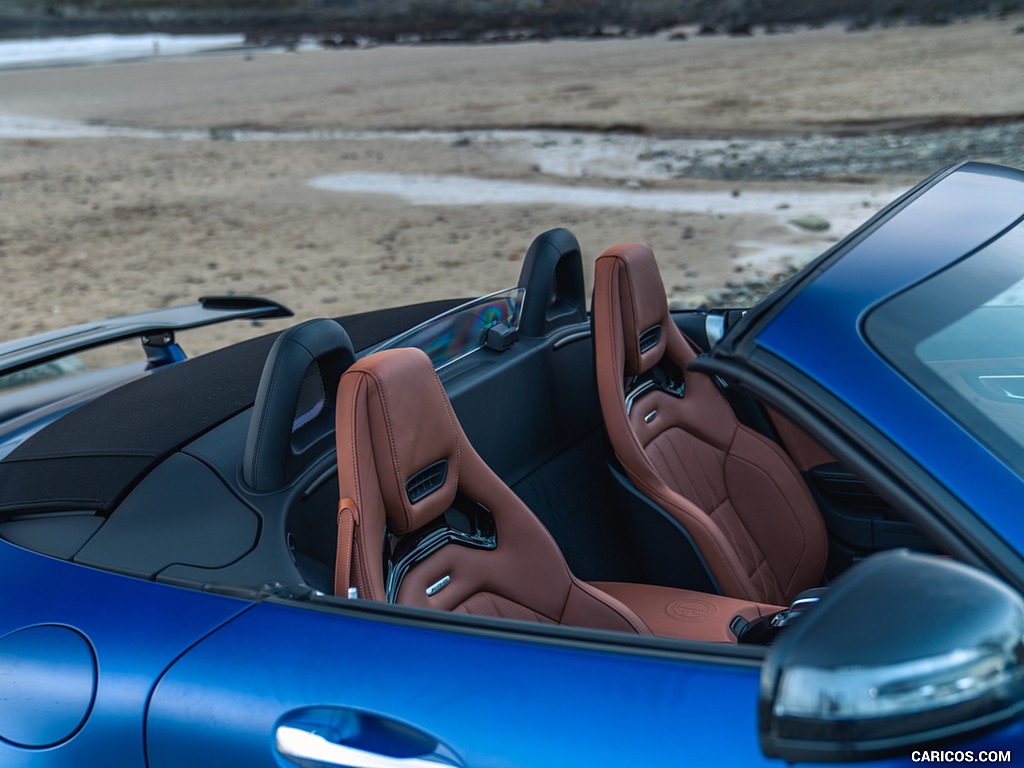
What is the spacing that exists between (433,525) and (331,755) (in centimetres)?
75

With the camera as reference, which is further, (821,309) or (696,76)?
(696,76)

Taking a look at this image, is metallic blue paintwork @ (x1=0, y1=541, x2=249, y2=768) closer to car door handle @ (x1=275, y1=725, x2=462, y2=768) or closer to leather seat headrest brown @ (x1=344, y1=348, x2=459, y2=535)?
car door handle @ (x1=275, y1=725, x2=462, y2=768)

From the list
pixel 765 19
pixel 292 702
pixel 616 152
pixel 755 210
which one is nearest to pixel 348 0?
pixel 765 19

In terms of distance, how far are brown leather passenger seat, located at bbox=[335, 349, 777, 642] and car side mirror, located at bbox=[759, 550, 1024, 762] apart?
92cm

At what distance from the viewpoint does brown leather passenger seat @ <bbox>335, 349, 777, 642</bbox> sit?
1.86 meters

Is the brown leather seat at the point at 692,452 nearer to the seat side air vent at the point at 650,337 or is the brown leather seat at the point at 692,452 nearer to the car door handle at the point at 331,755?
the seat side air vent at the point at 650,337

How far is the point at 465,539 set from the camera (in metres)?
2.15

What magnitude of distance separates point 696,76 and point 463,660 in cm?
2333

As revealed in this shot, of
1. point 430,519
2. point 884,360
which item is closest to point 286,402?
point 430,519

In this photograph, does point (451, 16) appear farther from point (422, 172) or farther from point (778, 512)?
point (778, 512)

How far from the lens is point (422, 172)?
13.5 meters

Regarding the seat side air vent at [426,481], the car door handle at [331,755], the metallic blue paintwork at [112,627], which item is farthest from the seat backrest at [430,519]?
the car door handle at [331,755]

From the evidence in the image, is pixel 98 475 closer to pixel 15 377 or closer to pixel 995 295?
pixel 995 295

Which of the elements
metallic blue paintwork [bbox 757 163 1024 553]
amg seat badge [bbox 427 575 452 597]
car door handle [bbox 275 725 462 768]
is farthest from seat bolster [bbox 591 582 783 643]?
car door handle [bbox 275 725 462 768]
